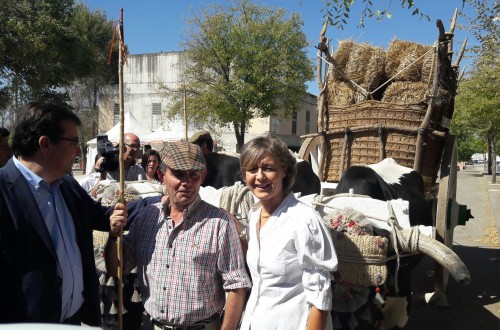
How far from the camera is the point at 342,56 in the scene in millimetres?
6602

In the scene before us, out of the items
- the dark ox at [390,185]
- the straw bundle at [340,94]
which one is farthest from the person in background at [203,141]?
the straw bundle at [340,94]

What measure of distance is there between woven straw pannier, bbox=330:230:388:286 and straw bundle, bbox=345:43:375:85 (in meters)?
3.86

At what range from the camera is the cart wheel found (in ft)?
16.4

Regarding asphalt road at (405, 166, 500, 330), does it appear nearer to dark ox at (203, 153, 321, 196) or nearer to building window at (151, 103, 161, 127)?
dark ox at (203, 153, 321, 196)

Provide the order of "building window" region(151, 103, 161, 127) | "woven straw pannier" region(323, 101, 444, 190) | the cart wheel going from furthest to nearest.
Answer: "building window" region(151, 103, 161, 127), "woven straw pannier" region(323, 101, 444, 190), the cart wheel

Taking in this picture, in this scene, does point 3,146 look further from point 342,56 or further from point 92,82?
point 92,82

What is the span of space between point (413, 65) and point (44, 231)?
17.0 feet

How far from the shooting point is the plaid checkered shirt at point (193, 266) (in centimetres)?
229

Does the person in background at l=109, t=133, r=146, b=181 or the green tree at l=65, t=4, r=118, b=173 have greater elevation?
the green tree at l=65, t=4, r=118, b=173

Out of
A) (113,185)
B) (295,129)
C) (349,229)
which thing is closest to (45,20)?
(113,185)

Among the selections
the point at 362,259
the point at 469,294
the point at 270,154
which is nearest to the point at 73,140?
the point at 270,154

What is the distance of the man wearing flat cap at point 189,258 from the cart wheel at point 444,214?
3.33 meters

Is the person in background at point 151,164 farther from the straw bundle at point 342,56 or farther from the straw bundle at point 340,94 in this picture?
the straw bundle at point 342,56

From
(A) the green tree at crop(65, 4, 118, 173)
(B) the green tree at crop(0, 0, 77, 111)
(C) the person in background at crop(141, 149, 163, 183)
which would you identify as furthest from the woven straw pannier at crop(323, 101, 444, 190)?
(A) the green tree at crop(65, 4, 118, 173)
